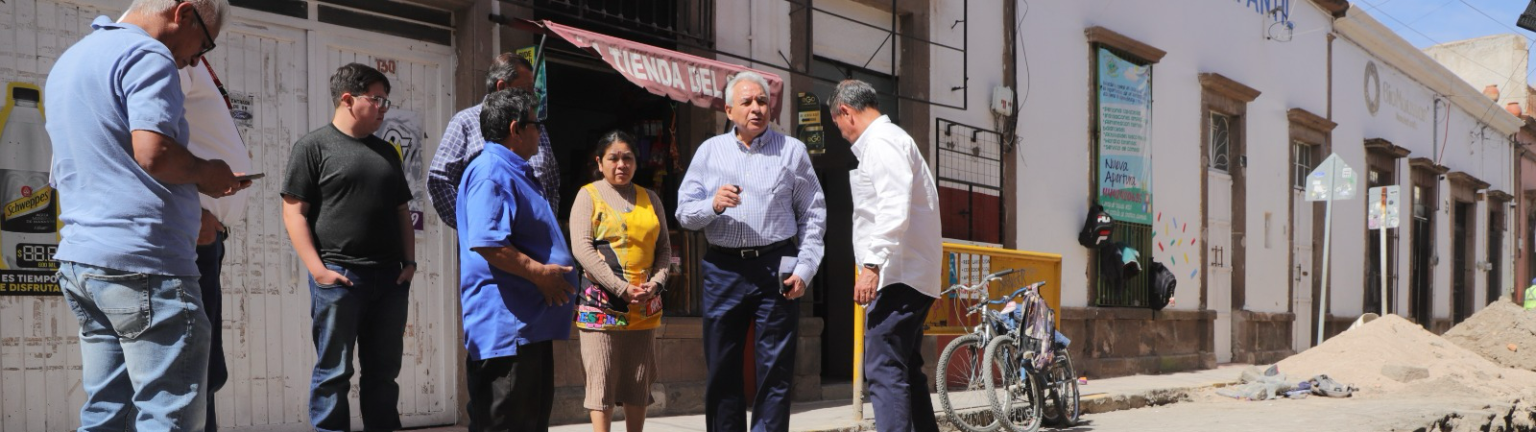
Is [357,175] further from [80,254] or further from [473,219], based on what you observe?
[80,254]

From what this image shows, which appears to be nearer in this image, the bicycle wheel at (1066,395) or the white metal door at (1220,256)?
the bicycle wheel at (1066,395)

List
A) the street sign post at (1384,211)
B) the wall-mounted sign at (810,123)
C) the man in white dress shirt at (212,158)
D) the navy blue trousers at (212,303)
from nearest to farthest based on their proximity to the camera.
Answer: the man in white dress shirt at (212,158)
the navy blue trousers at (212,303)
the wall-mounted sign at (810,123)
the street sign post at (1384,211)

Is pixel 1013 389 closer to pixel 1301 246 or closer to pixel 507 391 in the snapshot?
pixel 507 391

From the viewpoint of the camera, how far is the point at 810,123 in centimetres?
956

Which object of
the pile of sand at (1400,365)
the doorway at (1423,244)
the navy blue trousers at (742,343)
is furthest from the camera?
the doorway at (1423,244)

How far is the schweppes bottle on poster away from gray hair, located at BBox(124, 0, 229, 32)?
298cm

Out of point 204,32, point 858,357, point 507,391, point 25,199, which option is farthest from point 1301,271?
point 204,32

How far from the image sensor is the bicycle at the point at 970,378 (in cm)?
764

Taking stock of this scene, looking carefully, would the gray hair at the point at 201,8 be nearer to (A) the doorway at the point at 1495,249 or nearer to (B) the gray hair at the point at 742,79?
(B) the gray hair at the point at 742,79

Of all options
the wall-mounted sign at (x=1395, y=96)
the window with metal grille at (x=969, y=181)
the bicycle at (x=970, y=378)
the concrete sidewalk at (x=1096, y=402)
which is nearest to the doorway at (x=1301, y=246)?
the concrete sidewalk at (x=1096, y=402)

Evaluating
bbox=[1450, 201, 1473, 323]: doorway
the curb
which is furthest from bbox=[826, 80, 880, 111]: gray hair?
bbox=[1450, 201, 1473, 323]: doorway

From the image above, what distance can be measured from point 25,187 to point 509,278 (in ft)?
9.66

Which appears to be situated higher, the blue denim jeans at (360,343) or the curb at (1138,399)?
the blue denim jeans at (360,343)

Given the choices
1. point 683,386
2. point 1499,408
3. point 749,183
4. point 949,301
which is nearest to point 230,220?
point 749,183
